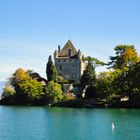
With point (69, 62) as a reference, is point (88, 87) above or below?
below

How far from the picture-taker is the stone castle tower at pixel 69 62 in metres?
124

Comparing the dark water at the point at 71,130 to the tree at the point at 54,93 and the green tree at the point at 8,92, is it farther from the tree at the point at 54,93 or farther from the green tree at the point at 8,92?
the green tree at the point at 8,92

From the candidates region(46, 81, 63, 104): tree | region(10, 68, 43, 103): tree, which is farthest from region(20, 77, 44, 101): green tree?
region(46, 81, 63, 104): tree

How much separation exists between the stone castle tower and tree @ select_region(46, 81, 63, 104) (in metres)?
19.0

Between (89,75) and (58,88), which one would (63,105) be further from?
(89,75)

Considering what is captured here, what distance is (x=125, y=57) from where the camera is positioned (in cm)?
10669

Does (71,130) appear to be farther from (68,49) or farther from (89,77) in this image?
(68,49)

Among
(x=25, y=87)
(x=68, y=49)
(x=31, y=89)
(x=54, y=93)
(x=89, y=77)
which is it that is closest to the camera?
(x=54, y=93)

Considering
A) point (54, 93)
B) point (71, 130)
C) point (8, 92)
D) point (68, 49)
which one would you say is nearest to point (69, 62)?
point (68, 49)

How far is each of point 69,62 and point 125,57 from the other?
73.5ft

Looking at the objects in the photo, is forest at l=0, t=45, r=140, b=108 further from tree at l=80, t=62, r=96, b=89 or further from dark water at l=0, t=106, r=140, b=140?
dark water at l=0, t=106, r=140, b=140

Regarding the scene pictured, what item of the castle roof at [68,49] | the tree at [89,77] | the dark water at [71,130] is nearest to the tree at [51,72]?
the tree at [89,77]

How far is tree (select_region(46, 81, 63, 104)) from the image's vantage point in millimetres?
103375

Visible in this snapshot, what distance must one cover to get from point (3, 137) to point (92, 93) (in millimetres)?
62596
